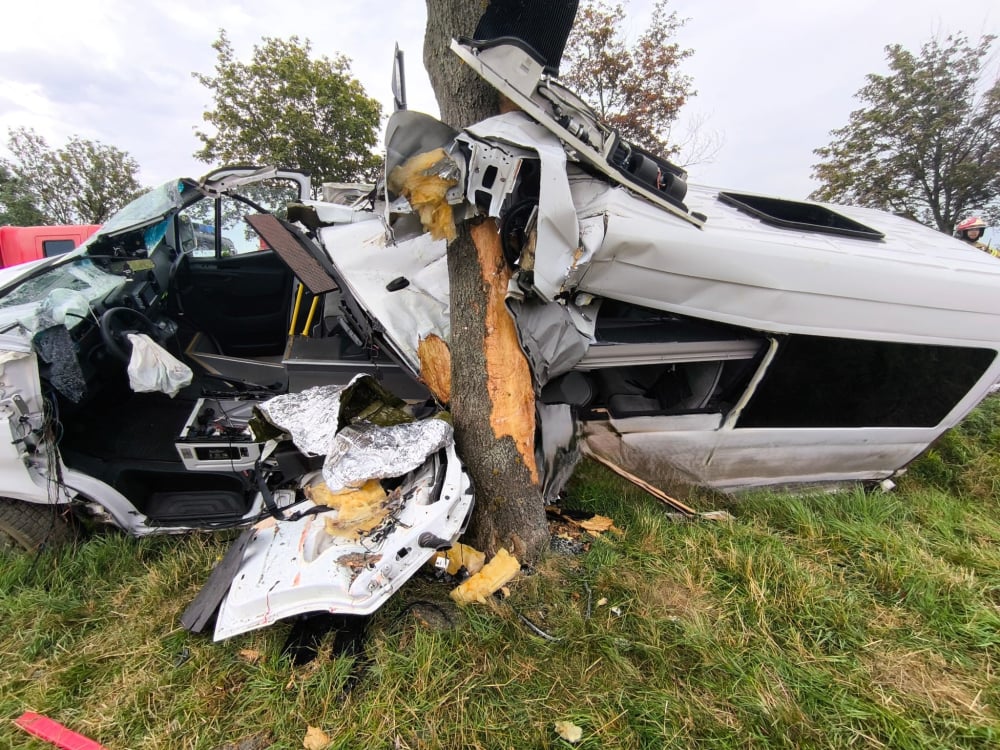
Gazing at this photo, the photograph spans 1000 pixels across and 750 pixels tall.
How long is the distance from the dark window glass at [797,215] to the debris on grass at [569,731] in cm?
266

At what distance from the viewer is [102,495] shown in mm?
2195

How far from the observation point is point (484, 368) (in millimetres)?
2092

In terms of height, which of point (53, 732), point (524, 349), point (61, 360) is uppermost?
point (524, 349)

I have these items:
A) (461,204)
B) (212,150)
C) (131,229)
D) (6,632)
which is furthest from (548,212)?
(212,150)

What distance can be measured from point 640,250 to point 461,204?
829 millimetres

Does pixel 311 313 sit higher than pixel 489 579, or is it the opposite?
pixel 311 313

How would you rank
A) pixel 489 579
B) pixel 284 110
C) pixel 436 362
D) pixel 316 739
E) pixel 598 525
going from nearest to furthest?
pixel 316 739
pixel 489 579
pixel 436 362
pixel 598 525
pixel 284 110

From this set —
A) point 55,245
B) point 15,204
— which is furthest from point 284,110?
point 15,204

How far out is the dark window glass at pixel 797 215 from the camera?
2518 millimetres

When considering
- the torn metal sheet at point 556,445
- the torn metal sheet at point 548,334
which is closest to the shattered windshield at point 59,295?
the torn metal sheet at point 548,334

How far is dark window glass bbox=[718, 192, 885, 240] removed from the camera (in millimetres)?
2518

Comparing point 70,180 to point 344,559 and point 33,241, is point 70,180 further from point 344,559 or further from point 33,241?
point 344,559

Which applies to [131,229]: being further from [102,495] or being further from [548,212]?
[548,212]

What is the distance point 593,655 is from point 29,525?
110 inches
